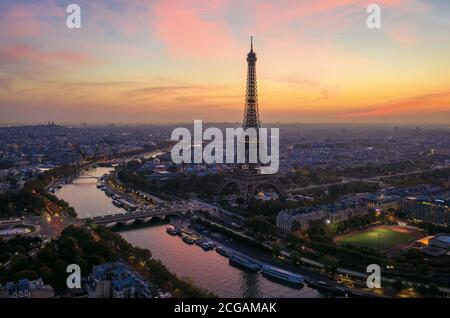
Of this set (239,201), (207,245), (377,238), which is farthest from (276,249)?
(239,201)

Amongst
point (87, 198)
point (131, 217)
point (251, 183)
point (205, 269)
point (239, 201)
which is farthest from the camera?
point (87, 198)

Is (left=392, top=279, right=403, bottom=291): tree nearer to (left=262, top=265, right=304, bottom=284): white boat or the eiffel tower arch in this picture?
(left=262, top=265, right=304, bottom=284): white boat

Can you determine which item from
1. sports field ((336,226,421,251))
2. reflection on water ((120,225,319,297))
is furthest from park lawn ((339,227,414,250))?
reflection on water ((120,225,319,297))

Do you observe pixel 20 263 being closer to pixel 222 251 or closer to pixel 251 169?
pixel 222 251

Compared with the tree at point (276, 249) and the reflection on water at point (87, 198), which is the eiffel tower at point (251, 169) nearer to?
the reflection on water at point (87, 198)
